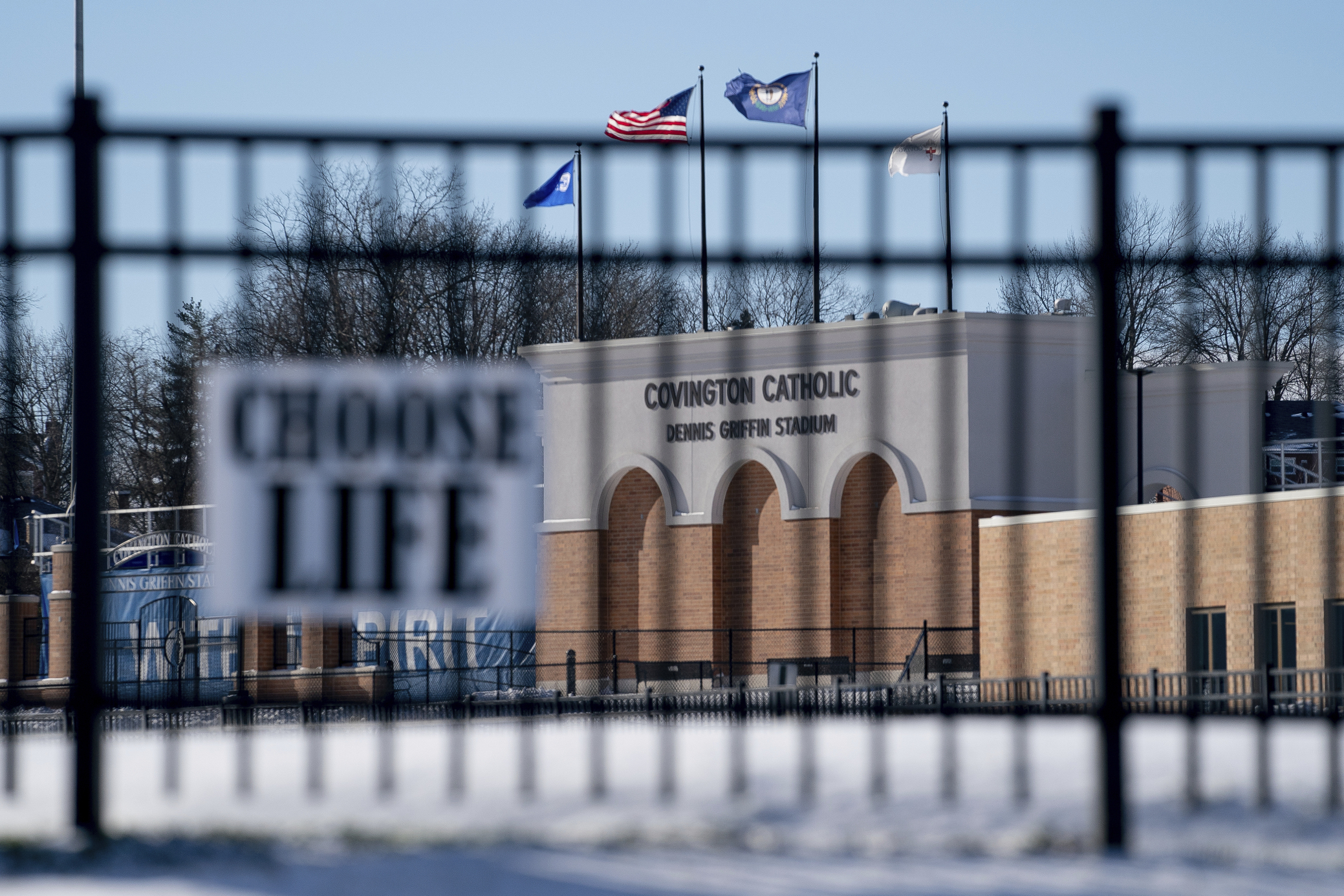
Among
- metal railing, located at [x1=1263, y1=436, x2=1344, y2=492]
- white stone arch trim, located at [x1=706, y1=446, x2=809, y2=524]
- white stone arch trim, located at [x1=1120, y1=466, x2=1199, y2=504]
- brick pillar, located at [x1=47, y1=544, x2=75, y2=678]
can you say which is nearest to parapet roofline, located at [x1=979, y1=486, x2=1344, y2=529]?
white stone arch trim, located at [x1=1120, y1=466, x2=1199, y2=504]

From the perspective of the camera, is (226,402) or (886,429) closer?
(226,402)

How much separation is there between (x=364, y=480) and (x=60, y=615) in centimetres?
3757

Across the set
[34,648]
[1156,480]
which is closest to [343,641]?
[1156,480]

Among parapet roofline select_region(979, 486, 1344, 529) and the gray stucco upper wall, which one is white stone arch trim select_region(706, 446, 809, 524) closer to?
the gray stucco upper wall

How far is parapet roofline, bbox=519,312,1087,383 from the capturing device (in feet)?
134

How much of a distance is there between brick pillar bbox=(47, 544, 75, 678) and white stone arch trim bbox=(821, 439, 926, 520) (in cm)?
1908

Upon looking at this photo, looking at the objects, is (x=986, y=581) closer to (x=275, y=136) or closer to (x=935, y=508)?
(x=935, y=508)

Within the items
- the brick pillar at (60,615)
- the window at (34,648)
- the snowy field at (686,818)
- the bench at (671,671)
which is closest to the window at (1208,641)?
the bench at (671,671)

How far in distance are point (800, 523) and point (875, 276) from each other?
37.5 m

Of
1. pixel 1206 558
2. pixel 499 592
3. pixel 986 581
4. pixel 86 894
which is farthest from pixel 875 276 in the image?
pixel 986 581

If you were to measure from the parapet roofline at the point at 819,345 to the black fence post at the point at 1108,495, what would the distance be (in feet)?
108

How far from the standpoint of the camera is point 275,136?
22.2ft

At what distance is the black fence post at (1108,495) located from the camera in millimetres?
6480

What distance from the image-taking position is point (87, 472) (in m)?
6.42
